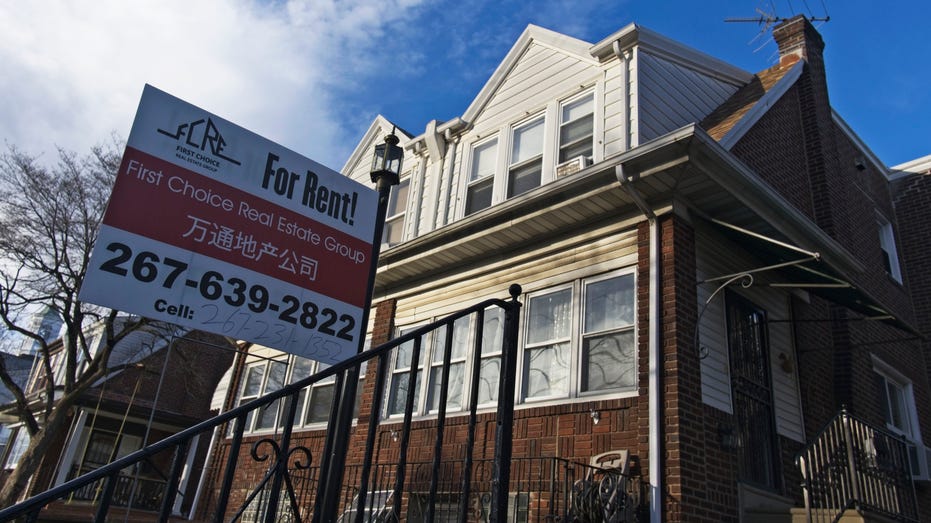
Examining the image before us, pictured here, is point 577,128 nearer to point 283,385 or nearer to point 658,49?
point 658,49

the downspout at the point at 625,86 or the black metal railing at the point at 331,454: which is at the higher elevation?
the downspout at the point at 625,86

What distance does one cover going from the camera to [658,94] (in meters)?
9.12

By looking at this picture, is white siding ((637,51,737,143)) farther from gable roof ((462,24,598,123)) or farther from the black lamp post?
the black lamp post

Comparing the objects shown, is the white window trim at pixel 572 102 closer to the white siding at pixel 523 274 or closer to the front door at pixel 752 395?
the white siding at pixel 523 274

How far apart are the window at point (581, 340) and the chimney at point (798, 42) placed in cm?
633

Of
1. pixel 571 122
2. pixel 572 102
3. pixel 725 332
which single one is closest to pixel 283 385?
pixel 571 122

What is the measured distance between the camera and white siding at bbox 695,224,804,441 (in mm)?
7164

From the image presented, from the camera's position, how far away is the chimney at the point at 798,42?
11.4 meters

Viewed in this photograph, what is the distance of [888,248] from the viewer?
40.9 ft

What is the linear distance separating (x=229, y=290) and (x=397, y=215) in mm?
8404

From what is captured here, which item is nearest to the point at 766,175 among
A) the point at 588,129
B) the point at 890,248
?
the point at 588,129

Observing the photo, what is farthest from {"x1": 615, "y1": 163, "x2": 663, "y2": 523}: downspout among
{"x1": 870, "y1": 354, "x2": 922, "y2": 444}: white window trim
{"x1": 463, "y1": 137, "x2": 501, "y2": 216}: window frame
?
{"x1": 870, "y1": 354, "x2": 922, "y2": 444}: white window trim

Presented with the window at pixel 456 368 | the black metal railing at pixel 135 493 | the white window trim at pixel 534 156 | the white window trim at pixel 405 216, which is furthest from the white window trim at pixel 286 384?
the black metal railing at pixel 135 493

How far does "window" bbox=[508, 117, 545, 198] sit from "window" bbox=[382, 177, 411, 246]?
99.2 inches
